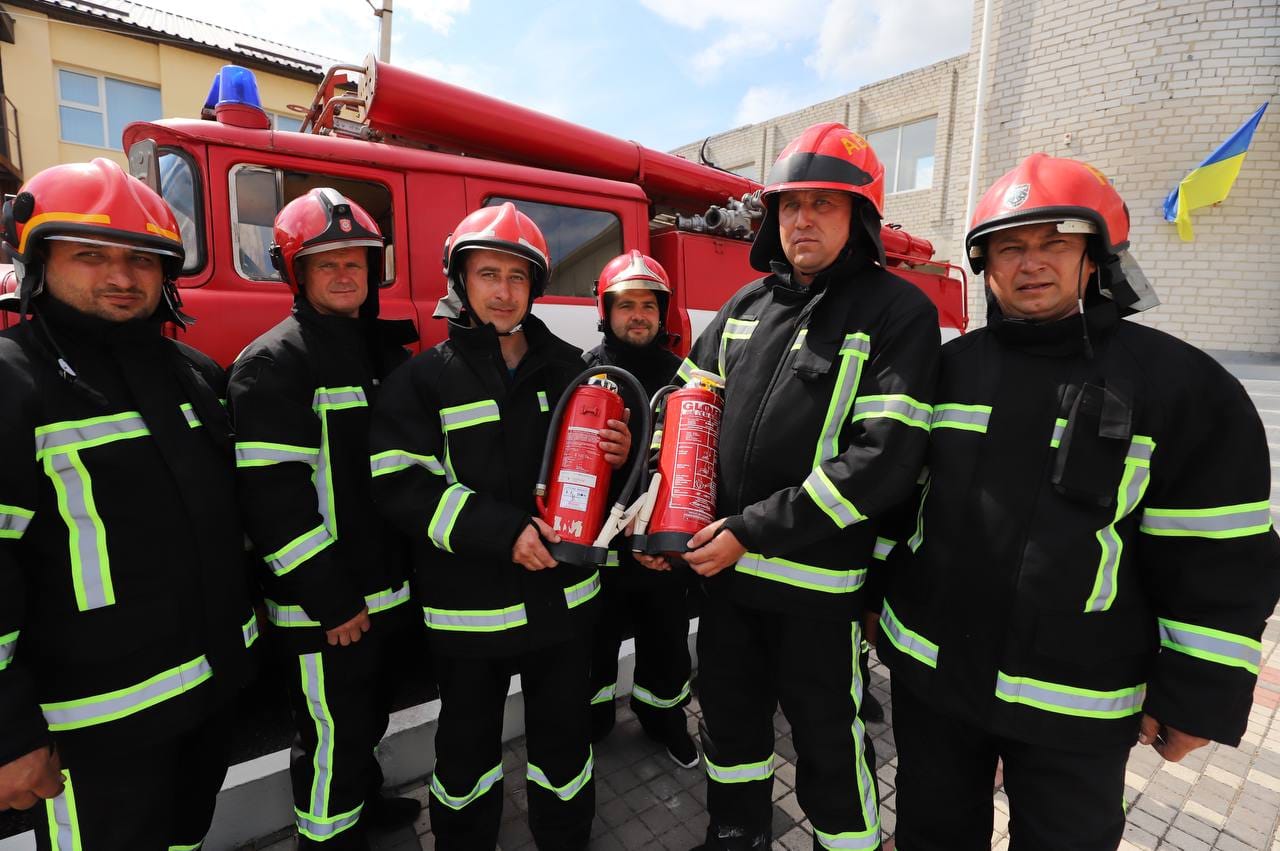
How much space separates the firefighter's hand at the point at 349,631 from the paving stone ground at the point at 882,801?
839 mm

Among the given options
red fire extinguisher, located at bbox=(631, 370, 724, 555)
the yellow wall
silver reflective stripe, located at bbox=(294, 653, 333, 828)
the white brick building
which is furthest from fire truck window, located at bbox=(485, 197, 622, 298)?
the yellow wall

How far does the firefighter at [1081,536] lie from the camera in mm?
1348

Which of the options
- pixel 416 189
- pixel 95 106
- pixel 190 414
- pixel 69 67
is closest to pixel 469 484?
pixel 190 414

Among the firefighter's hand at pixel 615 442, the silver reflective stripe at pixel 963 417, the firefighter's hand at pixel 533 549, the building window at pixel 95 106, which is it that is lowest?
the firefighter's hand at pixel 533 549

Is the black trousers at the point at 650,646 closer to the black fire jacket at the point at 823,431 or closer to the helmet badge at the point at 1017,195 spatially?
the black fire jacket at the point at 823,431

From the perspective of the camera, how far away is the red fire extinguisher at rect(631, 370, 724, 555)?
68.7 inches

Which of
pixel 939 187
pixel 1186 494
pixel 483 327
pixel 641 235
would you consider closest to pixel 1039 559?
pixel 1186 494

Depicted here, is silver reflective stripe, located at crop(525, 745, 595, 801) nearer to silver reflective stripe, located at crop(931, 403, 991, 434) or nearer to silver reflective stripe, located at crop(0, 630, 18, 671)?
silver reflective stripe, located at crop(0, 630, 18, 671)

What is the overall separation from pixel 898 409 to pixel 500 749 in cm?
161

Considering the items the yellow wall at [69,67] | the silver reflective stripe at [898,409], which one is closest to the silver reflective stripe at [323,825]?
the silver reflective stripe at [898,409]

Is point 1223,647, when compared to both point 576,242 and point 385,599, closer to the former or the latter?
point 385,599

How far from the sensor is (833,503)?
1.62m

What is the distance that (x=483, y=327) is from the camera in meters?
1.90

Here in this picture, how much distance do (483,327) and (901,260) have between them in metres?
4.99
